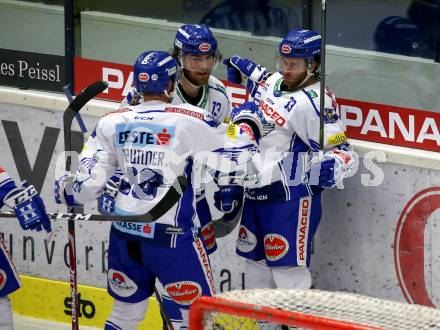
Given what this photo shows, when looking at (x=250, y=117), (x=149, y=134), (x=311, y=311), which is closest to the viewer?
(x=311, y=311)

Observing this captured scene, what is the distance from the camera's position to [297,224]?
6.20m

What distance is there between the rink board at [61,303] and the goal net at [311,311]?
2.59 meters

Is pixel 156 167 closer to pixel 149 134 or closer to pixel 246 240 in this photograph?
pixel 149 134

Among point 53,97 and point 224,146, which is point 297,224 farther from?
point 53,97

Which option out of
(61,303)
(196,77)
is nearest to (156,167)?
(196,77)

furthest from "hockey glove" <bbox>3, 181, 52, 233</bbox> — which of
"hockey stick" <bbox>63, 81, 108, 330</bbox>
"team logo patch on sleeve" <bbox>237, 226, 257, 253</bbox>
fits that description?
"team logo patch on sleeve" <bbox>237, 226, 257, 253</bbox>

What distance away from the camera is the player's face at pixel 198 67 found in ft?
19.8

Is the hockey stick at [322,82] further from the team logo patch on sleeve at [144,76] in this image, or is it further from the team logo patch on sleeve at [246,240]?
the team logo patch on sleeve at [144,76]

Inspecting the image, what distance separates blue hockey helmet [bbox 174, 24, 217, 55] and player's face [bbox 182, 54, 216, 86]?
25mm

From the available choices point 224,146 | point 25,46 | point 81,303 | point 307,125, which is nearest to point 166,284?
point 224,146

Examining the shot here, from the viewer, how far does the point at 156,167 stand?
18.0ft

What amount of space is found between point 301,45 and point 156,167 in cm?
94

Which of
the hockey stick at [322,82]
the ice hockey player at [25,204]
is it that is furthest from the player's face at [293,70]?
the ice hockey player at [25,204]

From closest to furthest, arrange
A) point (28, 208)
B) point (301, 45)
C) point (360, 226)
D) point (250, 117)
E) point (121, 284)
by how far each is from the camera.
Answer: point (28, 208) → point (121, 284) → point (250, 117) → point (301, 45) → point (360, 226)
